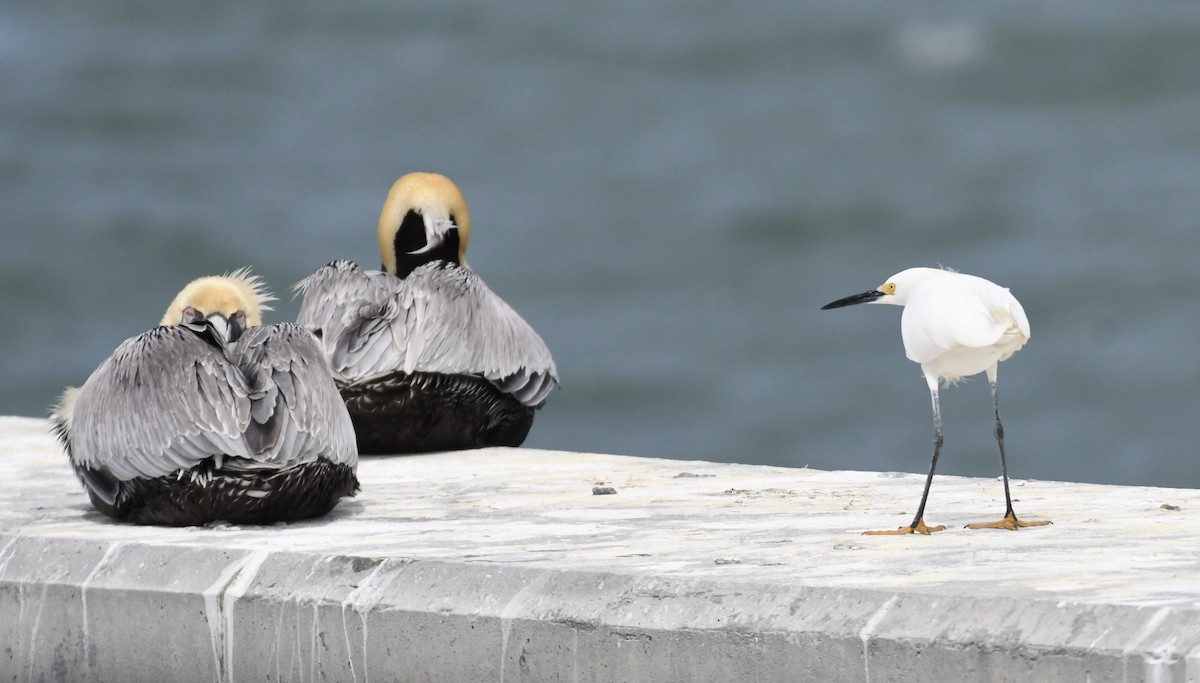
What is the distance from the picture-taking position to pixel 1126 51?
2395 centimetres

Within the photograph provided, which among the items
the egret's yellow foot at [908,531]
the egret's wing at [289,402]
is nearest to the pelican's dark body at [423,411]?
the egret's wing at [289,402]

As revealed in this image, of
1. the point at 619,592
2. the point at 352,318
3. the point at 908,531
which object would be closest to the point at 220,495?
the point at 619,592

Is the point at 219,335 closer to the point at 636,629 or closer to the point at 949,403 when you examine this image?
the point at 636,629

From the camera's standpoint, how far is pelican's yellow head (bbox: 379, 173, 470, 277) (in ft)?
27.0

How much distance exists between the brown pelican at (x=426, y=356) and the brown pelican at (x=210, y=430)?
183 cm

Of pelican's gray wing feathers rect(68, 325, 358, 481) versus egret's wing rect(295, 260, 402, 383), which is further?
egret's wing rect(295, 260, 402, 383)

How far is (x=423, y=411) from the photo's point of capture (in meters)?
7.23

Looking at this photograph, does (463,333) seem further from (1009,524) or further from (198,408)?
(1009,524)

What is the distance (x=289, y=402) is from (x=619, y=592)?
4.79 feet

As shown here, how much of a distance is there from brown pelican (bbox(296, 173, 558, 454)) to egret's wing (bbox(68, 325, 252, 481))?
1965 mm

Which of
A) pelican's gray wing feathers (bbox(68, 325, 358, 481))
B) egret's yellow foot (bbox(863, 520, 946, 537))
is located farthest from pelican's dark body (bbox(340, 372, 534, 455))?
egret's yellow foot (bbox(863, 520, 946, 537))

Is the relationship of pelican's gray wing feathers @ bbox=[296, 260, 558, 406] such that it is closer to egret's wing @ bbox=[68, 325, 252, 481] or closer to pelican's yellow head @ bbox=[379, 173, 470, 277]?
pelican's yellow head @ bbox=[379, 173, 470, 277]

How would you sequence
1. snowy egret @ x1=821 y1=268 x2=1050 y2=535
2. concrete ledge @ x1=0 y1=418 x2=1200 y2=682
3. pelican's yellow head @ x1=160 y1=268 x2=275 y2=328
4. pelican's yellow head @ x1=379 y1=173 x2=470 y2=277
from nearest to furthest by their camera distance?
concrete ledge @ x1=0 y1=418 x2=1200 y2=682 < snowy egret @ x1=821 y1=268 x2=1050 y2=535 < pelican's yellow head @ x1=160 y1=268 x2=275 y2=328 < pelican's yellow head @ x1=379 y1=173 x2=470 y2=277

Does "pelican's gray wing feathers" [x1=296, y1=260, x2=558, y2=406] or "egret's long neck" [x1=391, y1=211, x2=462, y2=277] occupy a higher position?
"egret's long neck" [x1=391, y1=211, x2=462, y2=277]
